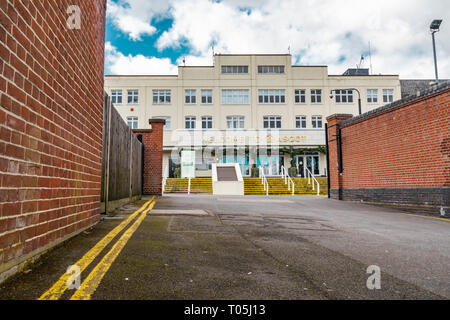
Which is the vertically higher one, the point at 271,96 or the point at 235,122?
the point at 271,96

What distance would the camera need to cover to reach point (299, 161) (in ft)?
113

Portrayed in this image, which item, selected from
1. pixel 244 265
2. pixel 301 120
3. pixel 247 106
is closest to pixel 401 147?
pixel 244 265

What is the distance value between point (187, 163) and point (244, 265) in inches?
1208

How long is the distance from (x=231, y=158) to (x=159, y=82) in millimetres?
11795

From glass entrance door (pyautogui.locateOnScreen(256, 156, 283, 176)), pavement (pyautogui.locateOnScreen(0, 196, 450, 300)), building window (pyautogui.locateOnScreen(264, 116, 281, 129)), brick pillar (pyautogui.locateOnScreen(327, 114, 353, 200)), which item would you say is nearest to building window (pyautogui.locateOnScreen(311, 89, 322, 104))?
building window (pyautogui.locateOnScreen(264, 116, 281, 129))

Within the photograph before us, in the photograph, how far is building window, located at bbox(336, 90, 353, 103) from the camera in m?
35.2

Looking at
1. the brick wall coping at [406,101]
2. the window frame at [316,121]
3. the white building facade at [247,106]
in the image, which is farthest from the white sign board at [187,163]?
the brick wall coping at [406,101]

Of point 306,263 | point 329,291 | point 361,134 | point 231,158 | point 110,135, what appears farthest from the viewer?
point 231,158

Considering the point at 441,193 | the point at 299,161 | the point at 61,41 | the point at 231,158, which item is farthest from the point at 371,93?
the point at 61,41

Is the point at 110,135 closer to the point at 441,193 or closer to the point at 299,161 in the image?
the point at 441,193

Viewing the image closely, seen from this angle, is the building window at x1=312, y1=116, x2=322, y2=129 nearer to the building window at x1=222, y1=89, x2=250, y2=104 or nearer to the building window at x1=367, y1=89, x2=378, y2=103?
the building window at x1=367, y1=89, x2=378, y2=103

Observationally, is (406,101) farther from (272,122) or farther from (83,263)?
(272,122)

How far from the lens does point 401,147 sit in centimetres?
1074
